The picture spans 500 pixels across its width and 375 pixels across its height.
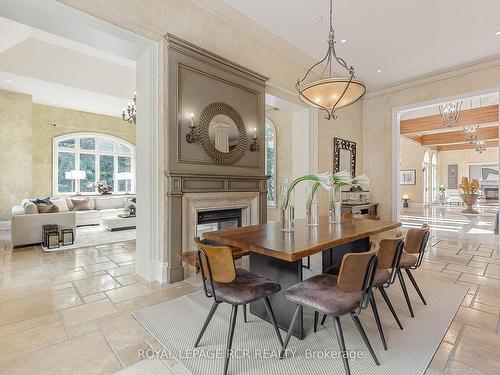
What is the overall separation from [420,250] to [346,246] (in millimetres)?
738

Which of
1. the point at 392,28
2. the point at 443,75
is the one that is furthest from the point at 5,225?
the point at 443,75

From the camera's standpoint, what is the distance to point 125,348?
6.20 feet

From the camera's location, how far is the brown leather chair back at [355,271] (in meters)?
1.51

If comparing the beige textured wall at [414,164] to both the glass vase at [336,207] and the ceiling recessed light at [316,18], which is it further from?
the glass vase at [336,207]

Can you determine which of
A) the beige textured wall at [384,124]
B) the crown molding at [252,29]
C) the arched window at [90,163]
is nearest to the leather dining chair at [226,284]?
the crown molding at [252,29]

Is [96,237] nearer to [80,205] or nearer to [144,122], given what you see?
[80,205]

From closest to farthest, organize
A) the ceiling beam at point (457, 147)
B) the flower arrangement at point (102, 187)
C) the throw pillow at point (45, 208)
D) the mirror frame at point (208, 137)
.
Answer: the mirror frame at point (208, 137) < the throw pillow at point (45, 208) < the flower arrangement at point (102, 187) < the ceiling beam at point (457, 147)

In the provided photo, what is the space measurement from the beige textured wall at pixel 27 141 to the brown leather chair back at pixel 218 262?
800 centimetres

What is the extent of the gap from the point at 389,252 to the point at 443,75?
5.80 m

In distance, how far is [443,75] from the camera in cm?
575

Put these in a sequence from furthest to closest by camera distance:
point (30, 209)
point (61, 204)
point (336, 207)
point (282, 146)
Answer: point (282, 146) < point (61, 204) < point (30, 209) < point (336, 207)

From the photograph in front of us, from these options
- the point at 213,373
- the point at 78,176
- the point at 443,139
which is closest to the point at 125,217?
the point at 78,176

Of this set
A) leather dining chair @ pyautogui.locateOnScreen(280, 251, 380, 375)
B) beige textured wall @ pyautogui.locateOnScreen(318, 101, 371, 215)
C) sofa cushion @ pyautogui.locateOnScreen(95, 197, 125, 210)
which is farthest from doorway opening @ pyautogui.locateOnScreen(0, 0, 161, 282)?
sofa cushion @ pyautogui.locateOnScreen(95, 197, 125, 210)

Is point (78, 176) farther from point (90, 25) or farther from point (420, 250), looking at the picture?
point (420, 250)
